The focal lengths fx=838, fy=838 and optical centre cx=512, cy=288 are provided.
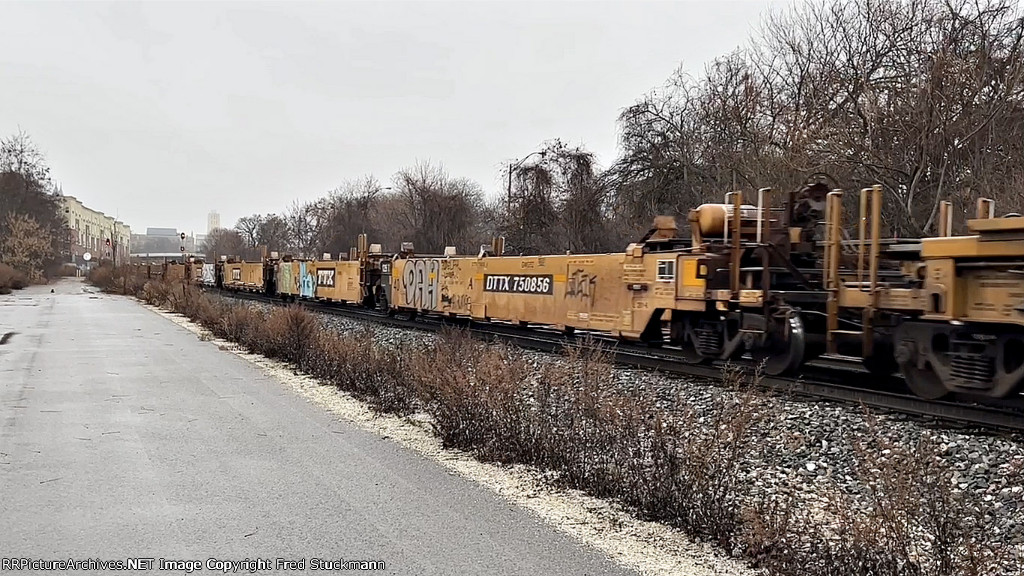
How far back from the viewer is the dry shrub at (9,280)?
180ft

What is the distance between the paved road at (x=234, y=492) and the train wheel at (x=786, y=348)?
5.72m

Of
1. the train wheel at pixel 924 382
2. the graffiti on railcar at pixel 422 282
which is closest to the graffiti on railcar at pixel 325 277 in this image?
the graffiti on railcar at pixel 422 282

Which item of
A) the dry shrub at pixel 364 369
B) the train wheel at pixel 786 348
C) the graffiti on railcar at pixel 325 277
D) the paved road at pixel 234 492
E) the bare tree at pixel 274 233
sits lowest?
the paved road at pixel 234 492

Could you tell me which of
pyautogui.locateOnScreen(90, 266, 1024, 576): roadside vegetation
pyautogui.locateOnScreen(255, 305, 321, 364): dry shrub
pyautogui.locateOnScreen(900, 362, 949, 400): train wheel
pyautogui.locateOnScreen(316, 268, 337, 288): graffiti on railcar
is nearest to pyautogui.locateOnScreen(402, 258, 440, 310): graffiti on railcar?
pyautogui.locateOnScreen(255, 305, 321, 364): dry shrub

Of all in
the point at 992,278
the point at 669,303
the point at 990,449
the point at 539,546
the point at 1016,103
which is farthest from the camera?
the point at 1016,103

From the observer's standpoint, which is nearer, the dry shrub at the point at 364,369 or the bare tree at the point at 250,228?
the dry shrub at the point at 364,369

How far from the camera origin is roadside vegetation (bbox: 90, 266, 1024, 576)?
14.8 feet

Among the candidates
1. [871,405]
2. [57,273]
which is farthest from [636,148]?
[57,273]

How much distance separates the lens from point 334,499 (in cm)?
621

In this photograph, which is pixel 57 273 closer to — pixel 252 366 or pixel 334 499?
pixel 252 366

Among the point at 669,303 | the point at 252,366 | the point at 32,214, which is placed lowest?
the point at 252,366

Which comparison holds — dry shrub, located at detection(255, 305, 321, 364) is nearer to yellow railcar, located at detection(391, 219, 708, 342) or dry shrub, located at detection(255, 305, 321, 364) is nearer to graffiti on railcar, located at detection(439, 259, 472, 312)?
yellow railcar, located at detection(391, 219, 708, 342)

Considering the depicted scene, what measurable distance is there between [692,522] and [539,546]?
1043 mm

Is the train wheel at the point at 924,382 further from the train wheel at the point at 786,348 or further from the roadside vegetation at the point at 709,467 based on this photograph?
the roadside vegetation at the point at 709,467
